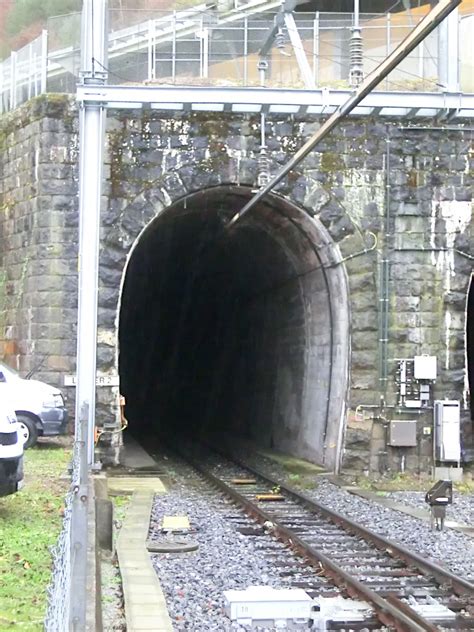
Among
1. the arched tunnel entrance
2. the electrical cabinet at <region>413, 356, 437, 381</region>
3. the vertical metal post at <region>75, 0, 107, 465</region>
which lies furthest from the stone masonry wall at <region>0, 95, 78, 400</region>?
the electrical cabinet at <region>413, 356, 437, 381</region>

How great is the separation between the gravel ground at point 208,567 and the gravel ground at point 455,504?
2443mm

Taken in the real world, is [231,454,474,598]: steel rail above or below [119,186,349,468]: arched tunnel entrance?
below

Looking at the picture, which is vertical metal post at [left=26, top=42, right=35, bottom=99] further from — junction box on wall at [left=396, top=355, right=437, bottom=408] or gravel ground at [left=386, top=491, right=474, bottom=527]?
gravel ground at [left=386, top=491, right=474, bottom=527]

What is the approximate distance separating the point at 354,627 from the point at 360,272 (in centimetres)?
972

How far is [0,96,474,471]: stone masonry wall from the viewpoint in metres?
16.1

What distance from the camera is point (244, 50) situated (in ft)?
52.6

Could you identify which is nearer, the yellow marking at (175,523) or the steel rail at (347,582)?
the steel rail at (347,582)

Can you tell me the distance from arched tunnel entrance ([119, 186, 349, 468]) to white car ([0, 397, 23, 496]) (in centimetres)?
692

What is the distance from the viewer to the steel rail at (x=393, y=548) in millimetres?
8219

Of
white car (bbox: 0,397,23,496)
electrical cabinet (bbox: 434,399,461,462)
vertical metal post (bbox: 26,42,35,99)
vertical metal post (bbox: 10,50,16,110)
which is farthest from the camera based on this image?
vertical metal post (bbox: 10,50,16,110)

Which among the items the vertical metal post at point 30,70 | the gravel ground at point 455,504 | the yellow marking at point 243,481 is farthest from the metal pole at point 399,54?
the vertical metal post at point 30,70

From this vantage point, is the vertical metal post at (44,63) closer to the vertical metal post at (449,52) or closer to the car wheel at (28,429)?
the car wheel at (28,429)

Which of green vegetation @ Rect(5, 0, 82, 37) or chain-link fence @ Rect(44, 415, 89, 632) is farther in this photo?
green vegetation @ Rect(5, 0, 82, 37)

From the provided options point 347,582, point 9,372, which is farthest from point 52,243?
point 347,582
